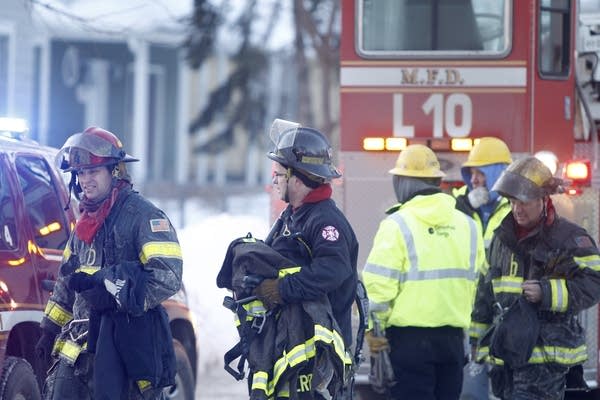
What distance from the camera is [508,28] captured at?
905cm

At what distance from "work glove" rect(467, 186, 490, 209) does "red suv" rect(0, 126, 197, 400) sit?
2.05 m

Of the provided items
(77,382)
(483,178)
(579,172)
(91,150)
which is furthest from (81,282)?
(579,172)

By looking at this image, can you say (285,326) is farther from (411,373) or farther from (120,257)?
(411,373)

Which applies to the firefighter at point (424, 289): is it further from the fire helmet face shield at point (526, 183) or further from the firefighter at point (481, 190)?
the firefighter at point (481, 190)

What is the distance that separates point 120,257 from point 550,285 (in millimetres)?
2138

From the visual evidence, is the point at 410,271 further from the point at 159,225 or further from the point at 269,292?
the point at 159,225

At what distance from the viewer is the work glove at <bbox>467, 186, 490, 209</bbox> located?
8.17 metres

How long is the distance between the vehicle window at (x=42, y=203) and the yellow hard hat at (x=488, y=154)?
2.69m

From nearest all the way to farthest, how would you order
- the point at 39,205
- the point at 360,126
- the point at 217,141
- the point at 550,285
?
the point at 550,285
the point at 39,205
the point at 360,126
the point at 217,141

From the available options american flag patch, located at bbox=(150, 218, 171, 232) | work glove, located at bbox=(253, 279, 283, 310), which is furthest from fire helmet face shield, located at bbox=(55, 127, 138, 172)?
work glove, located at bbox=(253, 279, 283, 310)

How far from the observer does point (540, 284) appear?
21.1 ft

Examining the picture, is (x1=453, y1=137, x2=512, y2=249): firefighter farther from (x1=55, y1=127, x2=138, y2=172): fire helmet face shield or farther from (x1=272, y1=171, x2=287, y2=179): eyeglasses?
(x1=55, y1=127, x2=138, y2=172): fire helmet face shield

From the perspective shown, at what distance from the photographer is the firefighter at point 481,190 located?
322 inches

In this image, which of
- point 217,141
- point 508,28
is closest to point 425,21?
point 508,28
